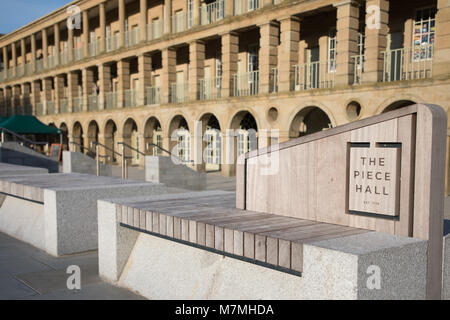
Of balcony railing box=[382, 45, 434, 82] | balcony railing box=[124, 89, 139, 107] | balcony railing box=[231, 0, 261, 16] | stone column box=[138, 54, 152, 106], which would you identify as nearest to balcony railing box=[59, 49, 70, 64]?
balcony railing box=[124, 89, 139, 107]

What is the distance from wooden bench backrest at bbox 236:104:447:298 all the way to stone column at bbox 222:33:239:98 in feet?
51.9

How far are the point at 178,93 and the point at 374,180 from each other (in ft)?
71.9

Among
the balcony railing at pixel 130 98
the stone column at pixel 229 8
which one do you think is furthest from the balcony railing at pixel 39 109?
the stone column at pixel 229 8

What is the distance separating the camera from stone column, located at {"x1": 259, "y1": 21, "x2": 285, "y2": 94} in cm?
1844

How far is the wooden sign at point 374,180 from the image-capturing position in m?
3.73

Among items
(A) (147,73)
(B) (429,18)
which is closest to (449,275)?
(B) (429,18)

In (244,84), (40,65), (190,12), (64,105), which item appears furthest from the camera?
(40,65)

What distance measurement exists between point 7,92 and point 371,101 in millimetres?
37513

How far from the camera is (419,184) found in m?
3.56

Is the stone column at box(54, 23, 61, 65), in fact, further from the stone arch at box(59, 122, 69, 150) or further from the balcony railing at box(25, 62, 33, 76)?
the stone arch at box(59, 122, 69, 150)

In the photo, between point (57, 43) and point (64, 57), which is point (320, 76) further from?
point (64, 57)

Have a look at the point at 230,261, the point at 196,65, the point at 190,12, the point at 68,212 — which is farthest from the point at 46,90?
the point at 230,261

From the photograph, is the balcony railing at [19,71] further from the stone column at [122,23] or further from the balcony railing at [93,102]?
the stone column at [122,23]

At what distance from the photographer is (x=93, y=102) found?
3070 centimetres
